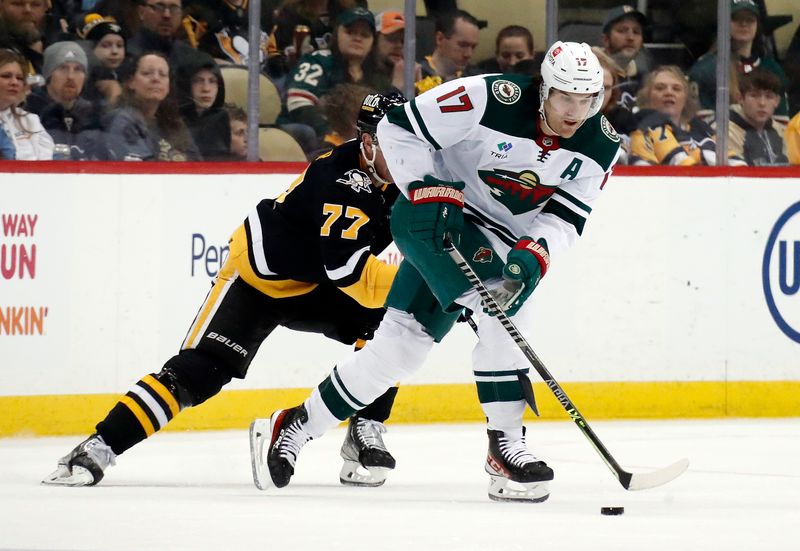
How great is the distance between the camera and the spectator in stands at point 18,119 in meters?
4.92

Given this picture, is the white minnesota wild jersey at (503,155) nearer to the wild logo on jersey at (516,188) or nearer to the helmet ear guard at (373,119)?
the wild logo on jersey at (516,188)

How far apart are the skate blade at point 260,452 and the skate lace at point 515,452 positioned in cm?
62

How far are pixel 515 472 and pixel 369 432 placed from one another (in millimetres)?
634

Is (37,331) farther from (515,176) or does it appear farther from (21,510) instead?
(515,176)

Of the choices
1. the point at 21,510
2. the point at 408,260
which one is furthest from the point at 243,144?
the point at 21,510

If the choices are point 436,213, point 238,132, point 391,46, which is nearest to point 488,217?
point 436,213

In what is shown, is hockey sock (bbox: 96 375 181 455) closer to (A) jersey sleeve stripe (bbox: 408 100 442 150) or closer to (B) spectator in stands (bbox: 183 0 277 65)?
(A) jersey sleeve stripe (bbox: 408 100 442 150)

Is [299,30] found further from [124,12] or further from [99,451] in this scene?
[99,451]

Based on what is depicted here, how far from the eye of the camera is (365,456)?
378cm

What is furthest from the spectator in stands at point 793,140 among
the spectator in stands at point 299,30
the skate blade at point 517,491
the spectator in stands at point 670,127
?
the skate blade at point 517,491

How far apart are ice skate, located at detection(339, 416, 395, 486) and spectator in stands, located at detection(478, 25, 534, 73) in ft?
7.14

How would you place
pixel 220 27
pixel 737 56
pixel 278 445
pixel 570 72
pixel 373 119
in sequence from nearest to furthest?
pixel 570 72 → pixel 278 445 → pixel 373 119 → pixel 220 27 → pixel 737 56

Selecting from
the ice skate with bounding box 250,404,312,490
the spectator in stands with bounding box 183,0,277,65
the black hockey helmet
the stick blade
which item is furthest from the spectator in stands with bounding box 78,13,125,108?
the stick blade

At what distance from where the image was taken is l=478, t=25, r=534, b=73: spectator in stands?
18.3 ft
